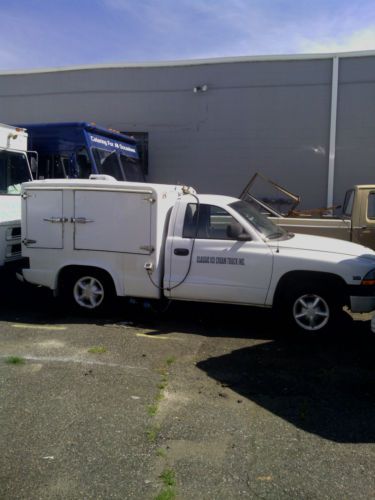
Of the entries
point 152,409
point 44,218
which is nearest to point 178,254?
point 44,218

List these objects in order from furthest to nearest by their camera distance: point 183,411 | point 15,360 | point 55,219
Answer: point 55,219
point 15,360
point 183,411

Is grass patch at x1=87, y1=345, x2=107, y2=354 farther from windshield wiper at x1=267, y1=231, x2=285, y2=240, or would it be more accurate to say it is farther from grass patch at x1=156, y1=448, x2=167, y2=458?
windshield wiper at x1=267, y1=231, x2=285, y2=240

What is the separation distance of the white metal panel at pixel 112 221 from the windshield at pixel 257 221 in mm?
1232

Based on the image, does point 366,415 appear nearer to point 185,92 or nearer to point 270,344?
point 270,344

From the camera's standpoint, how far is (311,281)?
6.03 meters

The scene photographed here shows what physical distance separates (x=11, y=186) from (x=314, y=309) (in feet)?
18.0

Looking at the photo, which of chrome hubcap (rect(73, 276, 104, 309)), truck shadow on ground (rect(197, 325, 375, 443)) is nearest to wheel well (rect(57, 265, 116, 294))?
chrome hubcap (rect(73, 276, 104, 309))

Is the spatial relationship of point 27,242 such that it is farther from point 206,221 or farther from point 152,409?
point 152,409

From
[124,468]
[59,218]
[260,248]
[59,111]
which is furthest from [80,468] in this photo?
[59,111]

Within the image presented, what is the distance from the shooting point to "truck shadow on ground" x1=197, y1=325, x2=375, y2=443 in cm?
Result: 393

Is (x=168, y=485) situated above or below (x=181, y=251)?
below

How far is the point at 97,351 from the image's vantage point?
5.53 m

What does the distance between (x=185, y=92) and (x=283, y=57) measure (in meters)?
2.90

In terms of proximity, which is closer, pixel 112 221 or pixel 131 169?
pixel 112 221
